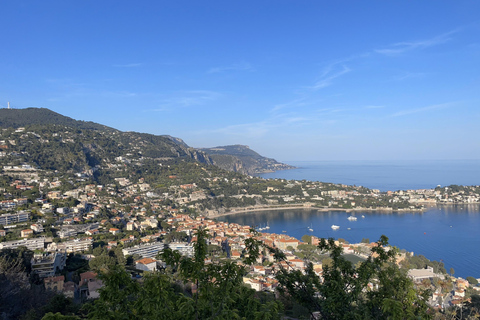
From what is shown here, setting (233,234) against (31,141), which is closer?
(233,234)

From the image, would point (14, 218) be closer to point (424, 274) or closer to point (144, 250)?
point (144, 250)

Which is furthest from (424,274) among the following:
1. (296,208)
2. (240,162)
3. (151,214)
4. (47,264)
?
(240,162)

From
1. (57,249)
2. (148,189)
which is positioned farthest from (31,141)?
(57,249)

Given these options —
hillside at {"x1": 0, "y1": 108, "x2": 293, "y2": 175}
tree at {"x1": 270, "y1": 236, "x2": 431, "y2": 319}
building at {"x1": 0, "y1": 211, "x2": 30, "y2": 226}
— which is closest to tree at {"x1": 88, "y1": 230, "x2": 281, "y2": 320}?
tree at {"x1": 270, "y1": 236, "x2": 431, "y2": 319}

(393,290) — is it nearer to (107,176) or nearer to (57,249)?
(57,249)

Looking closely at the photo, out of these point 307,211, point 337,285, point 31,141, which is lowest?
point 307,211

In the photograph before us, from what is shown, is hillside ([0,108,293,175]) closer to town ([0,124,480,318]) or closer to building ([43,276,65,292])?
town ([0,124,480,318])

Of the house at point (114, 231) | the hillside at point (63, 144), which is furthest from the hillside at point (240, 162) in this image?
the house at point (114, 231)
